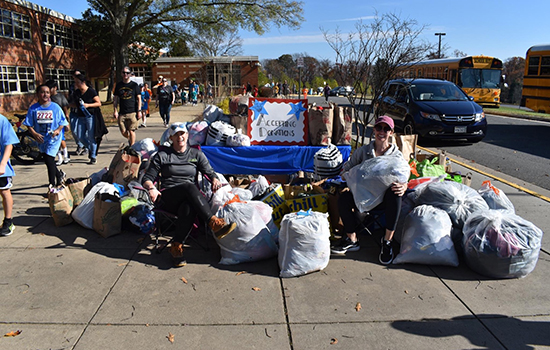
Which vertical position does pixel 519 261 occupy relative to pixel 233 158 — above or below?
below

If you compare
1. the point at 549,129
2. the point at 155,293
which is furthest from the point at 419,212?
the point at 549,129

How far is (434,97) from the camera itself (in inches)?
503

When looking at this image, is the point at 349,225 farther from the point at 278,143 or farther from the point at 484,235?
the point at 278,143

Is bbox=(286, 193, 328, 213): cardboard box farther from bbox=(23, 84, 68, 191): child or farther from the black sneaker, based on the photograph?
bbox=(23, 84, 68, 191): child

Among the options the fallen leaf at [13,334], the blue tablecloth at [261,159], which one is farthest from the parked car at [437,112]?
the fallen leaf at [13,334]

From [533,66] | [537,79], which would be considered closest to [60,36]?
[533,66]

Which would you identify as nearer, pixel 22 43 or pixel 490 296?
pixel 490 296

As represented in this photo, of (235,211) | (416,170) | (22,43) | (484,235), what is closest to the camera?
(484,235)

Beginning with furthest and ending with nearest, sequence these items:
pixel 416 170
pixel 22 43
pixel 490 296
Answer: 1. pixel 22 43
2. pixel 416 170
3. pixel 490 296

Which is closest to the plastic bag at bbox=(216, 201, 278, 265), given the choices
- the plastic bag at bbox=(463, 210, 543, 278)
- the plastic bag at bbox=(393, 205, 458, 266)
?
the plastic bag at bbox=(393, 205, 458, 266)

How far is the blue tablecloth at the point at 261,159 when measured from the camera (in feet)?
20.9

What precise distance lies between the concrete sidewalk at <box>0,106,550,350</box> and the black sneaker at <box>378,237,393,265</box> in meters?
0.10

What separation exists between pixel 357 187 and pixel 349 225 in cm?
44

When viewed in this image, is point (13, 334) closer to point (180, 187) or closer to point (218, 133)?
point (180, 187)
